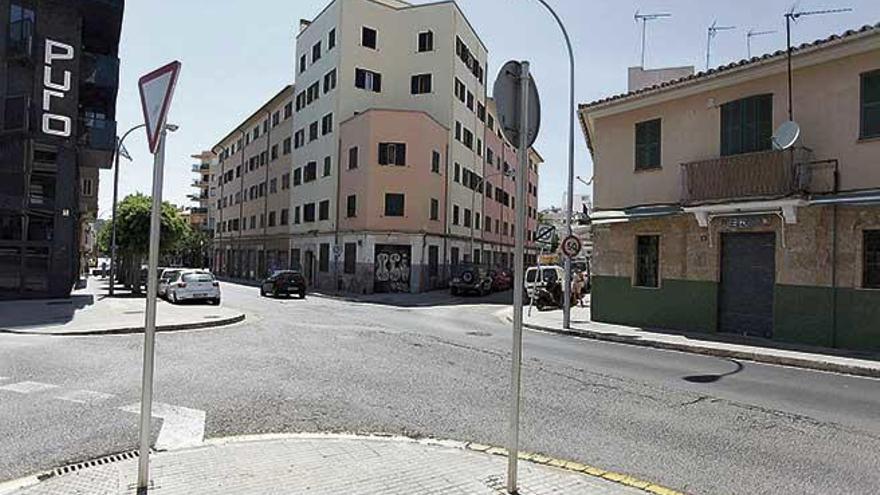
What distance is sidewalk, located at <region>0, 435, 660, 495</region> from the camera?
175 inches

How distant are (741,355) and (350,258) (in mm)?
28622

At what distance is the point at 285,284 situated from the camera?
105ft

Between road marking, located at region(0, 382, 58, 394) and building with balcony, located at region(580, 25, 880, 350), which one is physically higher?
building with balcony, located at region(580, 25, 880, 350)

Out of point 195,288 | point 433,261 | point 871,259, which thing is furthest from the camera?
point 433,261

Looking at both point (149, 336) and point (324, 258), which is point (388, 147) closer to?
point (324, 258)

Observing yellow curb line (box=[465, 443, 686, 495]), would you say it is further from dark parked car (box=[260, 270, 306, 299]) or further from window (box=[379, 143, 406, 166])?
window (box=[379, 143, 406, 166])

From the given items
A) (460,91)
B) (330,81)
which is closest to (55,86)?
(330,81)

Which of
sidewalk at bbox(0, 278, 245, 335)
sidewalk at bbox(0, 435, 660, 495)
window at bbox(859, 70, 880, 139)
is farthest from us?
sidewalk at bbox(0, 278, 245, 335)

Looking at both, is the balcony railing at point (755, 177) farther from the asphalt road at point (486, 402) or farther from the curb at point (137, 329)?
the curb at point (137, 329)

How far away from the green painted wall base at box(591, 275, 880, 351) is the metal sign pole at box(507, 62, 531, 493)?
41.3 feet

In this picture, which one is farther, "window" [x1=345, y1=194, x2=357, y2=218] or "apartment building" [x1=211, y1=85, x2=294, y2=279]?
"apartment building" [x1=211, y1=85, x2=294, y2=279]

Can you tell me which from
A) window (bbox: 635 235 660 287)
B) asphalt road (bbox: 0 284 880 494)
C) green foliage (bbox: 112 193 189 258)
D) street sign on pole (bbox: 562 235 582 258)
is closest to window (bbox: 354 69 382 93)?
green foliage (bbox: 112 193 189 258)

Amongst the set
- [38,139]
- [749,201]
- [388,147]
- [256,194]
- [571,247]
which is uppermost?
[388,147]

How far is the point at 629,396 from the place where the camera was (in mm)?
8461
